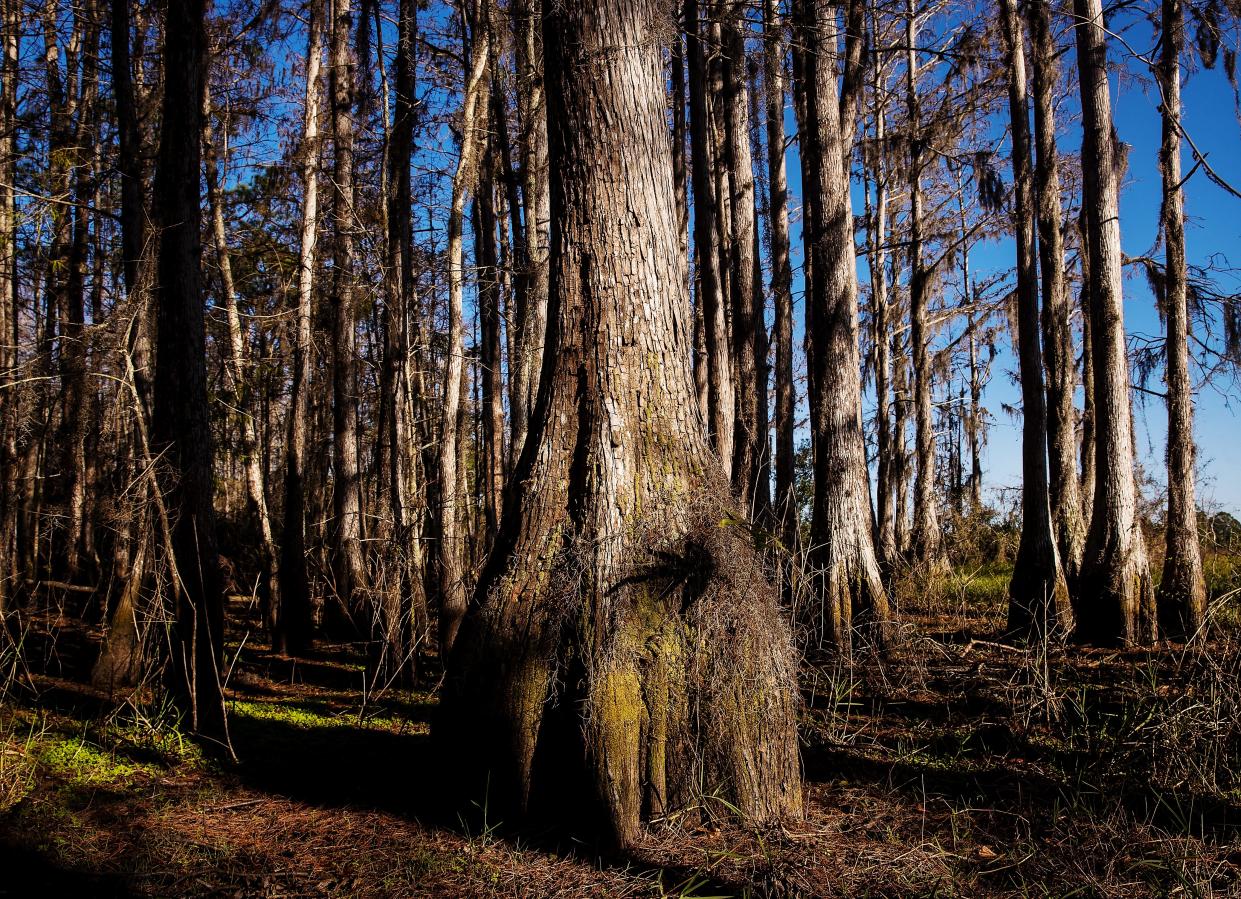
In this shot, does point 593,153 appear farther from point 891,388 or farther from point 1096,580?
point 891,388

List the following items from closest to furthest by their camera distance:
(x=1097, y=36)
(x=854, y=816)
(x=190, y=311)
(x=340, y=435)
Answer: (x=854, y=816)
(x=190, y=311)
(x=1097, y=36)
(x=340, y=435)

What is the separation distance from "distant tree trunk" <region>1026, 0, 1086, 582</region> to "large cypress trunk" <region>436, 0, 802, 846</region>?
675 cm

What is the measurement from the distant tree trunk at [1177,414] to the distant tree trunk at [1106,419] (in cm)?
46

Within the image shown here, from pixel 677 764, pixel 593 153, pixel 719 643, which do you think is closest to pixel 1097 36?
pixel 593 153

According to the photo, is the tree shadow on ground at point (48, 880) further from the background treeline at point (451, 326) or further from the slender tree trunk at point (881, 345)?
the slender tree trunk at point (881, 345)

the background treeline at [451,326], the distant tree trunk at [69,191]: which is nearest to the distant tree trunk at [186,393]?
the background treeline at [451,326]

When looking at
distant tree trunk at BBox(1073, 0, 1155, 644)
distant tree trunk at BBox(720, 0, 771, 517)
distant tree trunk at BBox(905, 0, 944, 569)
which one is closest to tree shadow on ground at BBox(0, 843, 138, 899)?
distant tree trunk at BBox(720, 0, 771, 517)

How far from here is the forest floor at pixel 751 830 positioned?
3463mm

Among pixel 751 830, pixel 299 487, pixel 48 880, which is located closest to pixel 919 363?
pixel 299 487

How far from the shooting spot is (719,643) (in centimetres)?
401

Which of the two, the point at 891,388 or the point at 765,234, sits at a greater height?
the point at 765,234

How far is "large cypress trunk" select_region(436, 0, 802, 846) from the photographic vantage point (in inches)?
153

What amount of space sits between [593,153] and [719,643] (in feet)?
9.38

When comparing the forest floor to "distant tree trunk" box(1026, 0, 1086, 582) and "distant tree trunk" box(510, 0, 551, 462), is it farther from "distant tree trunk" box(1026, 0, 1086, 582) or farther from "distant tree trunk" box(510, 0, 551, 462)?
"distant tree trunk" box(510, 0, 551, 462)
